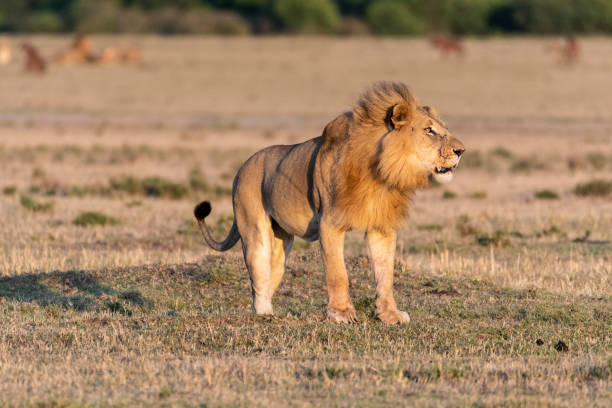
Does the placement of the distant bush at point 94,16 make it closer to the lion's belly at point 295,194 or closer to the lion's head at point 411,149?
the lion's belly at point 295,194

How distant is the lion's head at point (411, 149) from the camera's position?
873 cm

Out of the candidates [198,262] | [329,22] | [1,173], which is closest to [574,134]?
[1,173]

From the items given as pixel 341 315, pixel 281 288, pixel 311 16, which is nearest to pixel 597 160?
pixel 281 288

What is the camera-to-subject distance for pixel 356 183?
8898 mm

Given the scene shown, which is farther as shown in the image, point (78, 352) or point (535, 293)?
point (535, 293)

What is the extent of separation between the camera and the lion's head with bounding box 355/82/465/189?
8734 millimetres

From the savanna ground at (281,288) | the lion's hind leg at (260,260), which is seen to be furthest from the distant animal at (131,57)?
the lion's hind leg at (260,260)

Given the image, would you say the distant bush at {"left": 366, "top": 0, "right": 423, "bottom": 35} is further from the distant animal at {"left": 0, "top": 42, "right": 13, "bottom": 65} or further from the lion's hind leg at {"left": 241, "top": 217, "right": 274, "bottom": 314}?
the lion's hind leg at {"left": 241, "top": 217, "right": 274, "bottom": 314}

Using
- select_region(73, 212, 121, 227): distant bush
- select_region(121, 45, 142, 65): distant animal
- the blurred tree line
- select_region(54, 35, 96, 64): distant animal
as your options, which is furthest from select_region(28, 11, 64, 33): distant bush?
select_region(73, 212, 121, 227): distant bush

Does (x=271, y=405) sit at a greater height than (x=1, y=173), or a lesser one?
greater

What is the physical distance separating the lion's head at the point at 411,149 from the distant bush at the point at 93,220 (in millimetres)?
8832

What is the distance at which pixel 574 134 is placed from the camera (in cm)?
3634

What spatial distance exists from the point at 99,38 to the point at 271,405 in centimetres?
7035

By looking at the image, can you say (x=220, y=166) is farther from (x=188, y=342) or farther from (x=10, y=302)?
(x=188, y=342)
